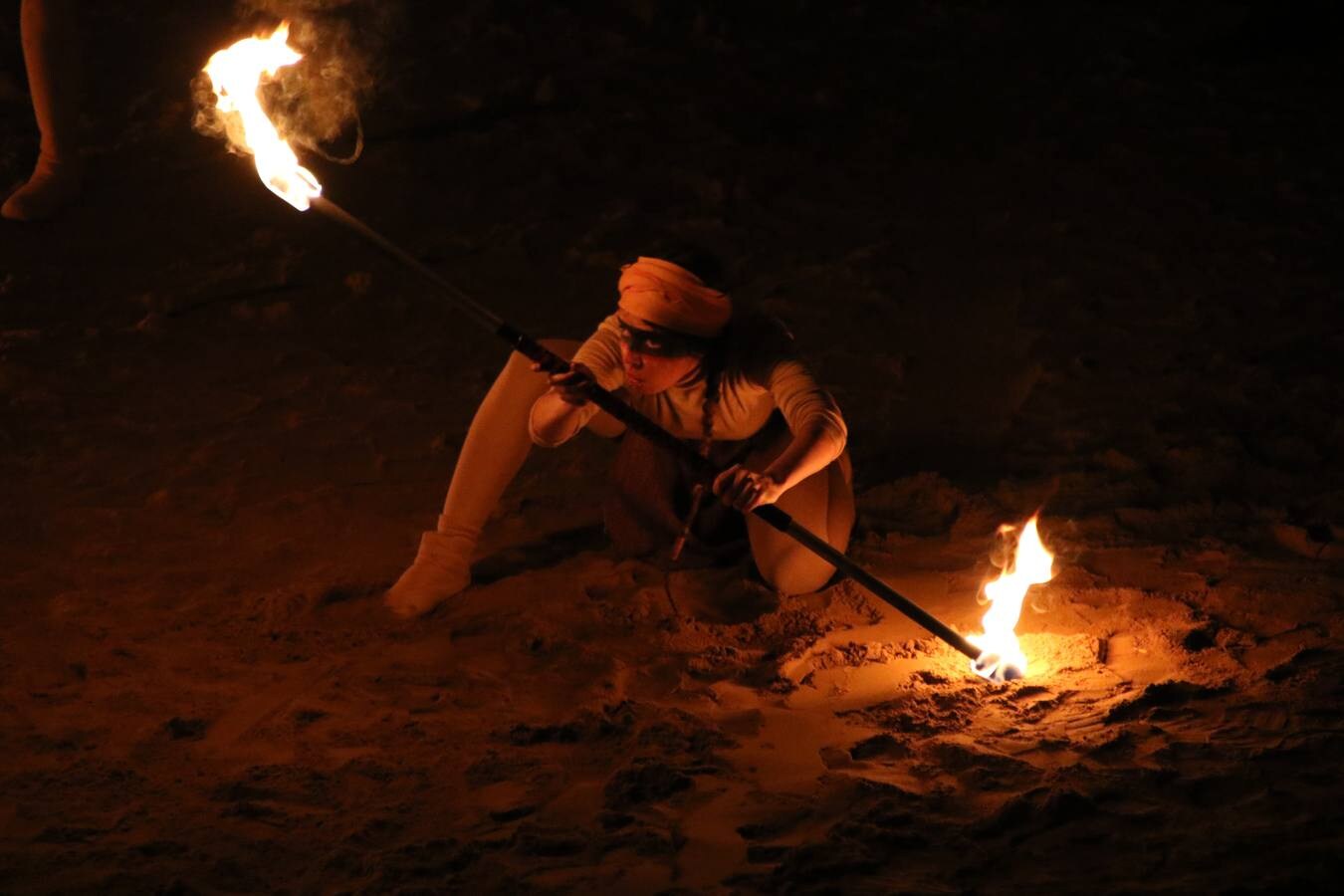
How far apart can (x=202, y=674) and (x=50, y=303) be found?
3.64 meters

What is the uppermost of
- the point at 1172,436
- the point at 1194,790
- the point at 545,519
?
the point at 1172,436

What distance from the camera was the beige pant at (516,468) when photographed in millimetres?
4442

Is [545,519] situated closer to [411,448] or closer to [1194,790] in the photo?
[411,448]

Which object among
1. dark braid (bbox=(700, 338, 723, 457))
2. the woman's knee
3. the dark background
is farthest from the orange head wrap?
the dark background

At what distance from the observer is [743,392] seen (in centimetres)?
428

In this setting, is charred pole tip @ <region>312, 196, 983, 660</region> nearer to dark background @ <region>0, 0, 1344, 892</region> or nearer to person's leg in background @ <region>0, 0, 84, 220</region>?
dark background @ <region>0, 0, 1344, 892</region>

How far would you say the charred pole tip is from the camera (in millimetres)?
3684

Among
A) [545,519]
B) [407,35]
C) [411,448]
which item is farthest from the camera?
[407,35]

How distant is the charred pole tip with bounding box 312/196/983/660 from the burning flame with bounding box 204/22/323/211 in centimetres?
9

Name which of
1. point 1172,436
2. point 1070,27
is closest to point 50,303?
point 1172,436

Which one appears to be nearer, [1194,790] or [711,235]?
[1194,790]

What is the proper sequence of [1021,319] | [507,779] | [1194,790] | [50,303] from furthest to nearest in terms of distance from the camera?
[50,303] → [1021,319] → [507,779] → [1194,790]

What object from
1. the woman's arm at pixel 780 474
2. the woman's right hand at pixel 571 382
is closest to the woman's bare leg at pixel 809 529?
the woman's arm at pixel 780 474

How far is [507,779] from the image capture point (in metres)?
3.44
